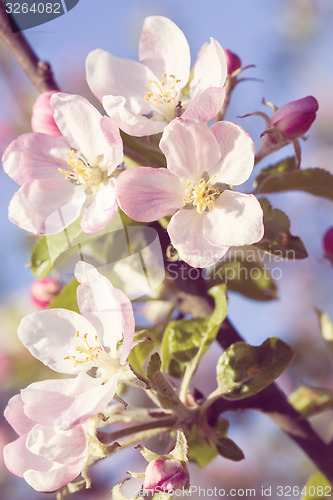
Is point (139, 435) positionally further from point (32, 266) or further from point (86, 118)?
point (86, 118)

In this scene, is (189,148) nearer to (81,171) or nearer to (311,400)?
(81,171)

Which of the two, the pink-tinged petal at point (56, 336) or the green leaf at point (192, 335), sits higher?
the pink-tinged petal at point (56, 336)

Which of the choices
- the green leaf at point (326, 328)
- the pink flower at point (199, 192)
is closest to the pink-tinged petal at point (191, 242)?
the pink flower at point (199, 192)

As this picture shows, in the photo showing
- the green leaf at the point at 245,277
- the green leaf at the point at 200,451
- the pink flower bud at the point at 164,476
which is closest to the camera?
the pink flower bud at the point at 164,476

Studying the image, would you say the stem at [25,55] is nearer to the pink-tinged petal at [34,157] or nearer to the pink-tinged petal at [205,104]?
the pink-tinged petal at [34,157]

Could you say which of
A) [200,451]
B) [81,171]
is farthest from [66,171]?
[200,451]

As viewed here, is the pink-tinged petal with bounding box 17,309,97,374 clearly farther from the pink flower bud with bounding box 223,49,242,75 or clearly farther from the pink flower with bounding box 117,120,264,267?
the pink flower bud with bounding box 223,49,242,75

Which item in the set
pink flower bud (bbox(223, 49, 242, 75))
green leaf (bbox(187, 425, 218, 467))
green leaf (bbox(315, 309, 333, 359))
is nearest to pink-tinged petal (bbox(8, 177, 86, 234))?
pink flower bud (bbox(223, 49, 242, 75))
